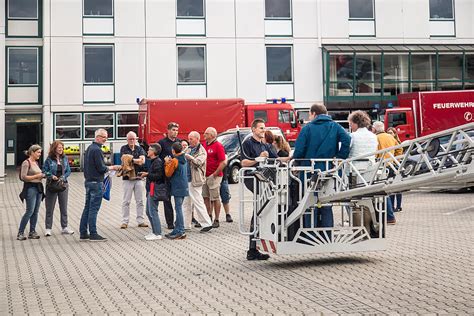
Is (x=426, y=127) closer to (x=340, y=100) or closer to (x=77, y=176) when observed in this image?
(x=340, y=100)

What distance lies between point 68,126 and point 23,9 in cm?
694

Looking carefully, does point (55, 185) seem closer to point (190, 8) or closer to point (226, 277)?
point (226, 277)

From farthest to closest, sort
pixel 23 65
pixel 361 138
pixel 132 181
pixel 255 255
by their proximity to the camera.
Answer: pixel 23 65 < pixel 132 181 < pixel 361 138 < pixel 255 255

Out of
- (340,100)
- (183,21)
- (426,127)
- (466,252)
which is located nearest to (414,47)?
(340,100)

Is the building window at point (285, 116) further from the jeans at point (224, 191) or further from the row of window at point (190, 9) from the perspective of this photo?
the jeans at point (224, 191)

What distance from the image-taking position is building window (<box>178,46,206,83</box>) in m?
36.2

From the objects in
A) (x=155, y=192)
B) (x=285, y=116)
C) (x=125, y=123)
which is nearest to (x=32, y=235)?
(x=155, y=192)

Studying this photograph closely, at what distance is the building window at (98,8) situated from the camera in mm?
35528

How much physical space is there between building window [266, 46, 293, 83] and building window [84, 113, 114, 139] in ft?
28.2

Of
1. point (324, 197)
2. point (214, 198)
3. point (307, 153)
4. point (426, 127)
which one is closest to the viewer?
point (324, 197)

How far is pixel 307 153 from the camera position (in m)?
9.13

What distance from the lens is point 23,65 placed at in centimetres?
3616

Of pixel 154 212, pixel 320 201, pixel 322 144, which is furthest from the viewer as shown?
pixel 154 212

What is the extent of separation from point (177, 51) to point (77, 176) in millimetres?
8717
